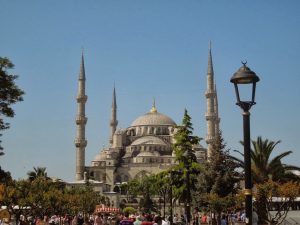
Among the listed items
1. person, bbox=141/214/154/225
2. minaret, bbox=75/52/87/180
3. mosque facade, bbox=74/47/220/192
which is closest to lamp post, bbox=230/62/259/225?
person, bbox=141/214/154/225

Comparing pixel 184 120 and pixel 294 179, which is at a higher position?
pixel 184 120

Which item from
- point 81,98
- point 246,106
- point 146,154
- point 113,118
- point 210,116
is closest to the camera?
point 246,106

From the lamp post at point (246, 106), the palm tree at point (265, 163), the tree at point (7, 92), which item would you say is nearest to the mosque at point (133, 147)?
the palm tree at point (265, 163)

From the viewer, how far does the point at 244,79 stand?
752cm

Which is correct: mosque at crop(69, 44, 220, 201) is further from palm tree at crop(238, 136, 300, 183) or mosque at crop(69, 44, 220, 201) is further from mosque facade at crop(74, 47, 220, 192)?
palm tree at crop(238, 136, 300, 183)

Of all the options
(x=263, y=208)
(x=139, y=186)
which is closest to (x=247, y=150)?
(x=263, y=208)

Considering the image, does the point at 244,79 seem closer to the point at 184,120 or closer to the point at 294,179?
the point at 294,179

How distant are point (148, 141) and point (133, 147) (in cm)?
286

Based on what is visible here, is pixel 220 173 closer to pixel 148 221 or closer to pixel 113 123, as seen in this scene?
pixel 148 221

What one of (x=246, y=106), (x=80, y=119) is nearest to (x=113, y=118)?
(x=80, y=119)

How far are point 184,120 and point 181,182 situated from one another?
415cm

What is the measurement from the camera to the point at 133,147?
93.5m

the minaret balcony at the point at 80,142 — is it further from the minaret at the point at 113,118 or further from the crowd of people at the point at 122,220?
the crowd of people at the point at 122,220

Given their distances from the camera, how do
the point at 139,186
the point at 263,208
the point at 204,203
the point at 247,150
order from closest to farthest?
the point at 247,150
the point at 263,208
the point at 204,203
the point at 139,186
